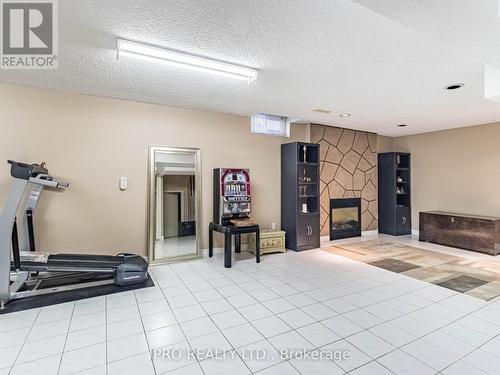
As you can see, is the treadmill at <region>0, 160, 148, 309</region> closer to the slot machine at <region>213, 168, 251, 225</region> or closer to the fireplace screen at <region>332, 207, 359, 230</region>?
the slot machine at <region>213, 168, 251, 225</region>

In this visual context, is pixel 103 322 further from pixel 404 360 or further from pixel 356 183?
pixel 356 183

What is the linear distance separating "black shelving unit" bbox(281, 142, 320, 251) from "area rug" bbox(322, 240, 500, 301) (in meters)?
0.56

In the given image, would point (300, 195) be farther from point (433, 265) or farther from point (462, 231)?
point (462, 231)

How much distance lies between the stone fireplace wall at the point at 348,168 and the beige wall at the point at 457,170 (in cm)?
106

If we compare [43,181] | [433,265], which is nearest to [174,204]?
[43,181]

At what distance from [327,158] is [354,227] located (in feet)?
6.18

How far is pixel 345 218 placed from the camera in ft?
21.3

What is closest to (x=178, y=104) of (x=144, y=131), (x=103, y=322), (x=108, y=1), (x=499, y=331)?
(x=144, y=131)

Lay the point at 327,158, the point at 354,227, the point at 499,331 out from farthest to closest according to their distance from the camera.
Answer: the point at 354,227
the point at 327,158
the point at 499,331

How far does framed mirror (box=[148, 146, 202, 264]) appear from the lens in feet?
14.4

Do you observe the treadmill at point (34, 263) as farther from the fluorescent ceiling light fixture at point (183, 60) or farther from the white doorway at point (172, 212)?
the fluorescent ceiling light fixture at point (183, 60)

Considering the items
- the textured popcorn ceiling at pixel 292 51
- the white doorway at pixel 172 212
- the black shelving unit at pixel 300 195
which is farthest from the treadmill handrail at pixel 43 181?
the black shelving unit at pixel 300 195

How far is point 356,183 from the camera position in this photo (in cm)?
666

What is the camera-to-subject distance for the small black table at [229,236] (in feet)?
13.9
